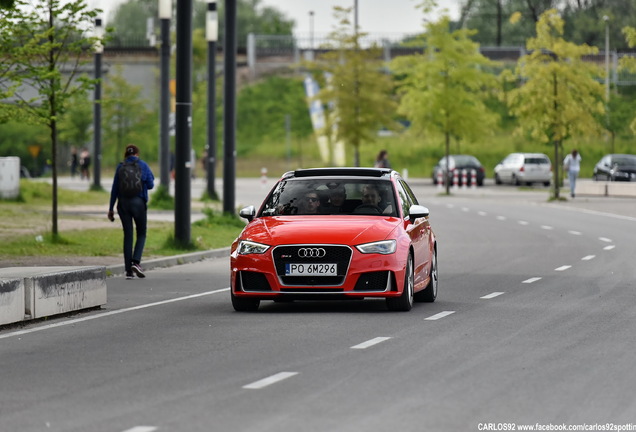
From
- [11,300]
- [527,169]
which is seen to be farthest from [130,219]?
[527,169]

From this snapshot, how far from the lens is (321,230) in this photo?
15711 millimetres

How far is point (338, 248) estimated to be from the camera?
51.0 ft

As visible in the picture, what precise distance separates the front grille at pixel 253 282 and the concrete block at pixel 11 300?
7.31 feet

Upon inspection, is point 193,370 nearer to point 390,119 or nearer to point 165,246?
point 165,246

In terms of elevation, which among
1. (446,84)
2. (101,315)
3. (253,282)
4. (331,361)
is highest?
(446,84)

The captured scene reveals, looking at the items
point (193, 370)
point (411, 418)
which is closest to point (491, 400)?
point (411, 418)

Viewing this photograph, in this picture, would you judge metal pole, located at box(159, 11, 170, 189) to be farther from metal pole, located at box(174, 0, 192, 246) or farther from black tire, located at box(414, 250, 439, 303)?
black tire, located at box(414, 250, 439, 303)

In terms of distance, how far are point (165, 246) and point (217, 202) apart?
58.8 feet

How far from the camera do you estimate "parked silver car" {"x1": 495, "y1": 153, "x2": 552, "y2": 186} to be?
68750 millimetres

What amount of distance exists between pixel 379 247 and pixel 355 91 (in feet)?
174

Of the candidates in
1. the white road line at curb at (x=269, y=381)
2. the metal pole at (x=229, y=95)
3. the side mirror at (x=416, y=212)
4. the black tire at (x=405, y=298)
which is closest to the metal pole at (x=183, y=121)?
the metal pole at (x=229, y=95)

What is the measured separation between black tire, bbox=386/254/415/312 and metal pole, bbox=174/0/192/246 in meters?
10.6

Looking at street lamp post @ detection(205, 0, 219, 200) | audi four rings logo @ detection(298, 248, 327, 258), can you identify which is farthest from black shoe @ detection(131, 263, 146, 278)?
street lamp post @ detection(205, 0, 219, 200)

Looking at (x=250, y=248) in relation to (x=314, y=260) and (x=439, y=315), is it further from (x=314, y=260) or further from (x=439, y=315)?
(x=439, y=315)
